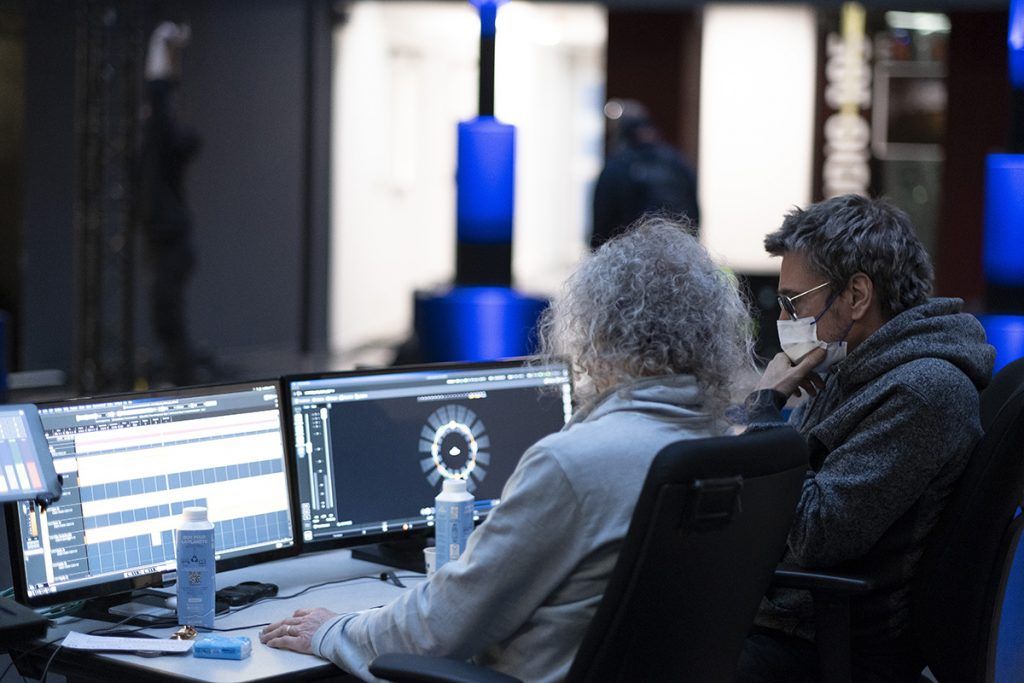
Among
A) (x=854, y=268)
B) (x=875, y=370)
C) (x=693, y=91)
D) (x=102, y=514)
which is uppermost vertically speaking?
(x=693, y=91)

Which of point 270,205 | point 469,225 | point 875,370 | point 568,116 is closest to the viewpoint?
point 875,370

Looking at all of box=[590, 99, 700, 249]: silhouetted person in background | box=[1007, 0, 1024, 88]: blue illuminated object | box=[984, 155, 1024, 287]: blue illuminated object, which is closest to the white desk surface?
box=[984, 155, 1024, 287]: blue illuminated object

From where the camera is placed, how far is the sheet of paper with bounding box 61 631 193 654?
6.26 ft

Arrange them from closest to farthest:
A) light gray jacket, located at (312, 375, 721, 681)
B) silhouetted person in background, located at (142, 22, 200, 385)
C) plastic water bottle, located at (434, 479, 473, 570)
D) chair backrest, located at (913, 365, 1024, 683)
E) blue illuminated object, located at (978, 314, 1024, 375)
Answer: light gray jacket, located at (312, 375, 721, 681), chair backrest, located at (913, 365, 1024, 683), plastic water bottle, located at (434, 479, 473, 570), blue illuminated object, located at (978, 314, 1024, 375), silhouetted person in background, located at (142, 22, 200, 385)

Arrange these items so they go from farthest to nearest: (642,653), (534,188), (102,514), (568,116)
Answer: (568,116) < (534,188) < (102,514) < (642,653)

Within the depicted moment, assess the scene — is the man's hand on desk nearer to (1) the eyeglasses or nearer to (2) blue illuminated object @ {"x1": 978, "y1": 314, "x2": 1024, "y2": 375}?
(1) the eyeglasses

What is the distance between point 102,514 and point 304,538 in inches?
15.8

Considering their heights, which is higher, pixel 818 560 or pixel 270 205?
pixel 270 205

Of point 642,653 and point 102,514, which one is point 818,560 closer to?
point 642,653

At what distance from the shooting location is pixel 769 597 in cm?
233

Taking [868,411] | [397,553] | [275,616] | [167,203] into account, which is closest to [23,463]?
[275,616]

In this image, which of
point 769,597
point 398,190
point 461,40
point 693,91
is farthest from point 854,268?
point 461,40

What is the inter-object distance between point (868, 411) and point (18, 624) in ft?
4.36

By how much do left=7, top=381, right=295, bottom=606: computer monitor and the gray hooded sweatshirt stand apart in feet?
2.91
